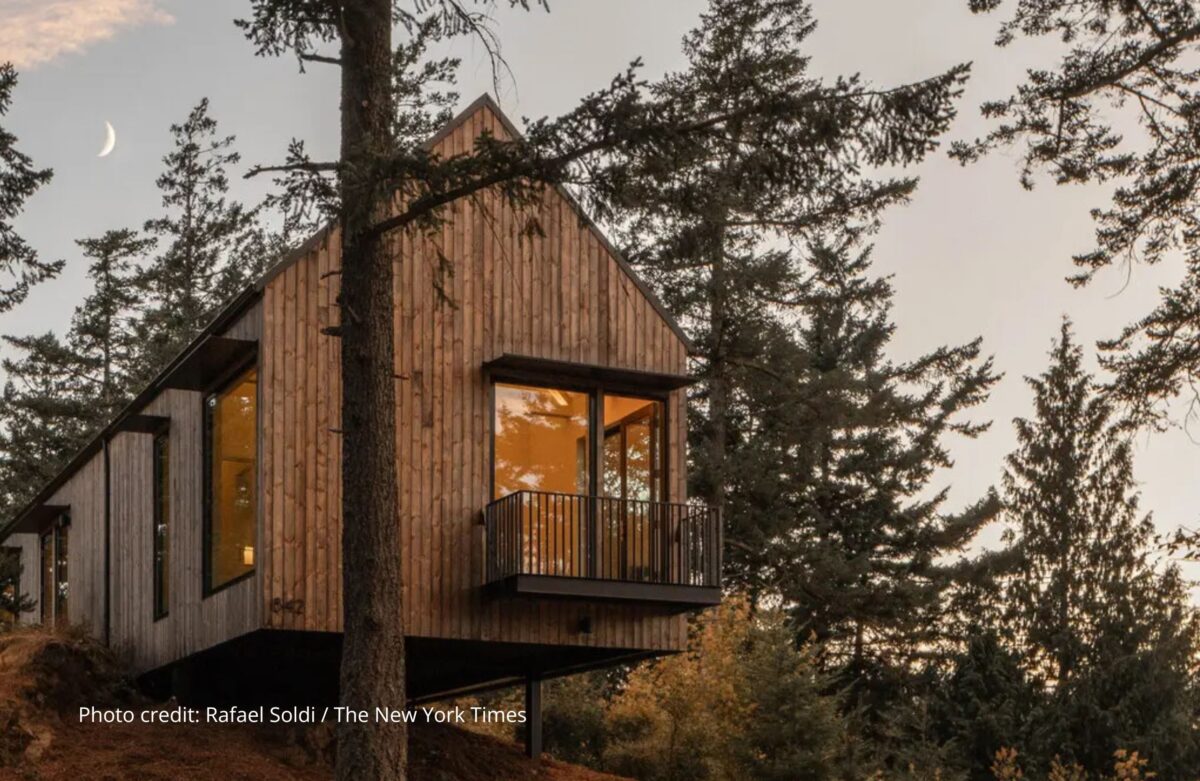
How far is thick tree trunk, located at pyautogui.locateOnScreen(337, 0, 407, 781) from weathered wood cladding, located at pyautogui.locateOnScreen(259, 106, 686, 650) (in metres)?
2.62

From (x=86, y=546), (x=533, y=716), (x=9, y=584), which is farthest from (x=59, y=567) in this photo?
(x=533, y=716)

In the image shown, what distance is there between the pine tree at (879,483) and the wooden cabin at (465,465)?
12957 mm

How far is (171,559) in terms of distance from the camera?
58.3 feet

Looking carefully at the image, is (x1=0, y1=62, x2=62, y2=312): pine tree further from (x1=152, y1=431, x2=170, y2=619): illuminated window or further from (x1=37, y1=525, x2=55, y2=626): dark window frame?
(x1=37, y1=525, x2=55, y2=626): dark window frame

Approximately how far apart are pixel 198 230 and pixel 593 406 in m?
24.1

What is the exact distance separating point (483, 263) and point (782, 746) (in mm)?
6960

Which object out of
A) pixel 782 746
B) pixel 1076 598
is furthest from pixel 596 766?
pixel 1076 598

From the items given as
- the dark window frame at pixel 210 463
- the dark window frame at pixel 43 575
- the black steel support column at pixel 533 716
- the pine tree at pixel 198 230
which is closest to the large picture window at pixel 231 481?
the dark window frame at pixel 210 463

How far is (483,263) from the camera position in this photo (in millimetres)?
16688

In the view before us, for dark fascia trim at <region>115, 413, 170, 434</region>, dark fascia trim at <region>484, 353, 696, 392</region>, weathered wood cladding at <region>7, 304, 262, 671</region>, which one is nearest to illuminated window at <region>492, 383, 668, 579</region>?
dark fascia trim at <region>484, 353, 696, 392</region>

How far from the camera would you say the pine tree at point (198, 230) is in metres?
38.2

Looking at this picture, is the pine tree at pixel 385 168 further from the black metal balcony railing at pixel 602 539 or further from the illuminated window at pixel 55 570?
the illuminated window at pixel 55 570

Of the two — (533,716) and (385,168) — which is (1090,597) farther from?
(385,168)

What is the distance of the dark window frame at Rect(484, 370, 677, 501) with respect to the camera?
16.5m
